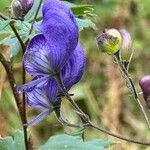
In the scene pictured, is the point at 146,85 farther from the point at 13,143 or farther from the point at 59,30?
the point at 13,143

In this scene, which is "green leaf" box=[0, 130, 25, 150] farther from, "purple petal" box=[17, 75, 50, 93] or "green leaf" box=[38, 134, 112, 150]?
"purple petal" box=[17, 75, 50, 93]

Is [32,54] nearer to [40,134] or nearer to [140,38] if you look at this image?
[40,134]

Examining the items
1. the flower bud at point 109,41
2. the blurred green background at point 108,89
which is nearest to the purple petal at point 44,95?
the flower bud at point 109,41

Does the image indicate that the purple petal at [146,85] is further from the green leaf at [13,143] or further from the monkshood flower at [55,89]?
the green leaf at [13,143]

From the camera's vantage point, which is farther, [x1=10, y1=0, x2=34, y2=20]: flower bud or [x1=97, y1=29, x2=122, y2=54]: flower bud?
[x1=10, y1=0, x2=34, y2=20]: flower bud

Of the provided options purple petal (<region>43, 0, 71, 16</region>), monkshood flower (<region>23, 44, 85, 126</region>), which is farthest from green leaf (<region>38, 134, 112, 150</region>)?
purple petal (<region>43, 0, 71, 16</region>)

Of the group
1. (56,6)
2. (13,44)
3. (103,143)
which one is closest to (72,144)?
(103,143)

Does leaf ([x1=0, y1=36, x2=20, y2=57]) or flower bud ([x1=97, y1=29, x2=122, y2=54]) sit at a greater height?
flower bud ([x1=97, y1=29, x2=122, y2=54])
